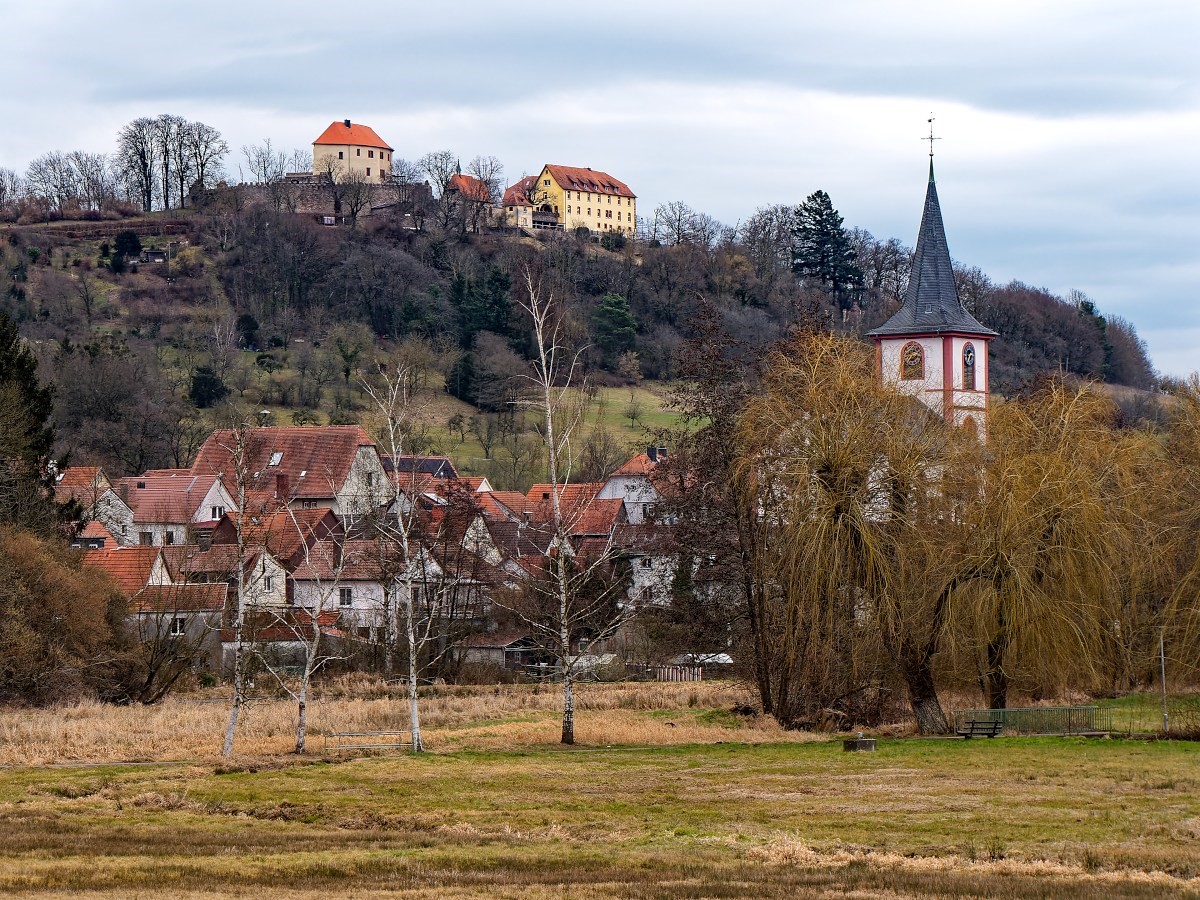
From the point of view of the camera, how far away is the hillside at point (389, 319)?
4316 inches

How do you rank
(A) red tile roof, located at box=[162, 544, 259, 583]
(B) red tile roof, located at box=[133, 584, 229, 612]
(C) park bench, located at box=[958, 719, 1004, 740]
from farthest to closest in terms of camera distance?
1. (A) red tile roof, located at box=[162, 544, 259, 583]
2. (B) red tile roof, located at box=[133, 584, 229, 612]
3. (C) park bench, located at box=[958, 719, 1004, 740]

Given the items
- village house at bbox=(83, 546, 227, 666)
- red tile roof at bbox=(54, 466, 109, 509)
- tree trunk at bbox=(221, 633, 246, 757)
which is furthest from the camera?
red tile roof at bbox=(54, 466, 109, 509)

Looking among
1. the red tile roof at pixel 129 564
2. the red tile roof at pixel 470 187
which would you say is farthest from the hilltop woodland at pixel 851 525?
the red tile roof at pixel 470 187

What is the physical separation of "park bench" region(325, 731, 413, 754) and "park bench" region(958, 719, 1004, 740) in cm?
1230

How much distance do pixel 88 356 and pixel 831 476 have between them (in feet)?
249

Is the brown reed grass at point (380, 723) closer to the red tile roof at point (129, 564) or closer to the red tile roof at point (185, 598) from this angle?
the red tile roof at point (185, 598)

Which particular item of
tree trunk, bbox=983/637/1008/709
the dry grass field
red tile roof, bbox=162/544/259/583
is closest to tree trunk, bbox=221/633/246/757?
the dry grass field

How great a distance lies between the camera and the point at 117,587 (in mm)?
52125

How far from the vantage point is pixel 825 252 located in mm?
170250

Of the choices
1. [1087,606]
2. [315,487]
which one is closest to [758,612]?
[1087,606]

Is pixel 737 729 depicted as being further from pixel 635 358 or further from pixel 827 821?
pixel 635 358

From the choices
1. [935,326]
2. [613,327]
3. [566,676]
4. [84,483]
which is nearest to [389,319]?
[613,327]

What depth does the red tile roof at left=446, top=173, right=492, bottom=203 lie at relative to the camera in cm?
18770

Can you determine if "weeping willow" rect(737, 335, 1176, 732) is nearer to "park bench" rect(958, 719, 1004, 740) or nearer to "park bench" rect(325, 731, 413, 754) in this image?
"park bench" rect(958, 719, 1004, 740)
